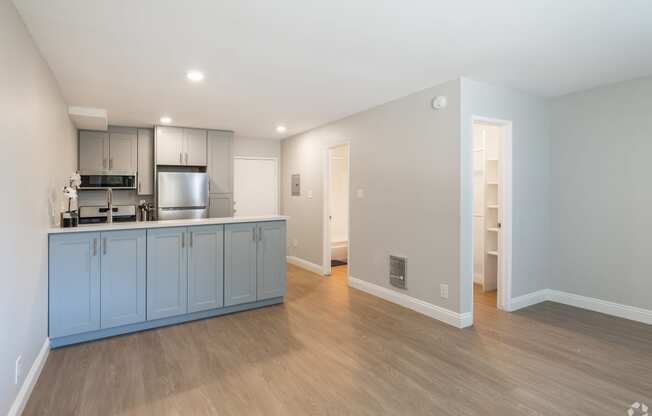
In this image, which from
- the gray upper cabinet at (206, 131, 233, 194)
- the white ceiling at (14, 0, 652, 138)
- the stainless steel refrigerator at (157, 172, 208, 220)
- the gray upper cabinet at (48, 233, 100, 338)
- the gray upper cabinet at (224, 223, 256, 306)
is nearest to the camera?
the white ceiling at (14, 0, 652, 138)

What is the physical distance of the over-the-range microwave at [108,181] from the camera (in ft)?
16.8

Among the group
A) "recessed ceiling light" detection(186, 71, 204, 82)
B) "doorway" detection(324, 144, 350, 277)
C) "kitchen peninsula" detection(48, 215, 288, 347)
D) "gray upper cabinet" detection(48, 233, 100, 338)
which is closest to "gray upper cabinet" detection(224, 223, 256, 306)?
"kitchen peninsula" detection(48, 215, 288, 347)

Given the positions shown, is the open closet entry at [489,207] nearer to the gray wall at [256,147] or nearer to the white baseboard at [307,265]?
the white baseboard at [307,265]

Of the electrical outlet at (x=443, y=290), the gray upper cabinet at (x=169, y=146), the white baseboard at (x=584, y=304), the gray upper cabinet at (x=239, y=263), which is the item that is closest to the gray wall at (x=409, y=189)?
the electrical outlet at (x=443, y=290)

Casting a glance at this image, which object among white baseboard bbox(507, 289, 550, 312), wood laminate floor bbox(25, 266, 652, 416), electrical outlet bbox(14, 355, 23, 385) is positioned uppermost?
electrical outlet bbox(14, 355, 23, 385)

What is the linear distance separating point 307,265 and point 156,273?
294 cm

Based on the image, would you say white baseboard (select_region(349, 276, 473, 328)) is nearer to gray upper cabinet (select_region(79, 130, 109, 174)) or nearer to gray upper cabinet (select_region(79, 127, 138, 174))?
gray upper cabinet (select_region(79, 127, 138, 174))

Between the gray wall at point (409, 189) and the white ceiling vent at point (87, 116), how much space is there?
304 cm

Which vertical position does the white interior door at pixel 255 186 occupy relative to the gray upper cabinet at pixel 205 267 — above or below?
above

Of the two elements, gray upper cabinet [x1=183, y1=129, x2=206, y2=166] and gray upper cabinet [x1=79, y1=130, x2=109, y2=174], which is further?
gray upper cabinet [x1=183, y1=129, x2=206, y2=166]

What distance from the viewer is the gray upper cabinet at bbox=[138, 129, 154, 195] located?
5578 mm

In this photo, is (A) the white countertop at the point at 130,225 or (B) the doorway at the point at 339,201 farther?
(B) the doorway at the point at 339,201

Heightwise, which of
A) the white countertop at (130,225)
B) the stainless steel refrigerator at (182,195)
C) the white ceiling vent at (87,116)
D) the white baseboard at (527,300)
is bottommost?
the white baseboard at (527,300)

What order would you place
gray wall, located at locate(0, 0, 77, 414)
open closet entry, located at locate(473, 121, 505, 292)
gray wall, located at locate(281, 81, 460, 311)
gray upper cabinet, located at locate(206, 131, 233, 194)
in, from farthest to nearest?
gray upper cabinet, located at locate(206, 131, 233, 194) → open closet entry, located at locate(473, 121, 505, 292) → gray wall, located at locate(281, 81, 460, 311) → gray wall, located at locate(0, 0, 77, 414)
